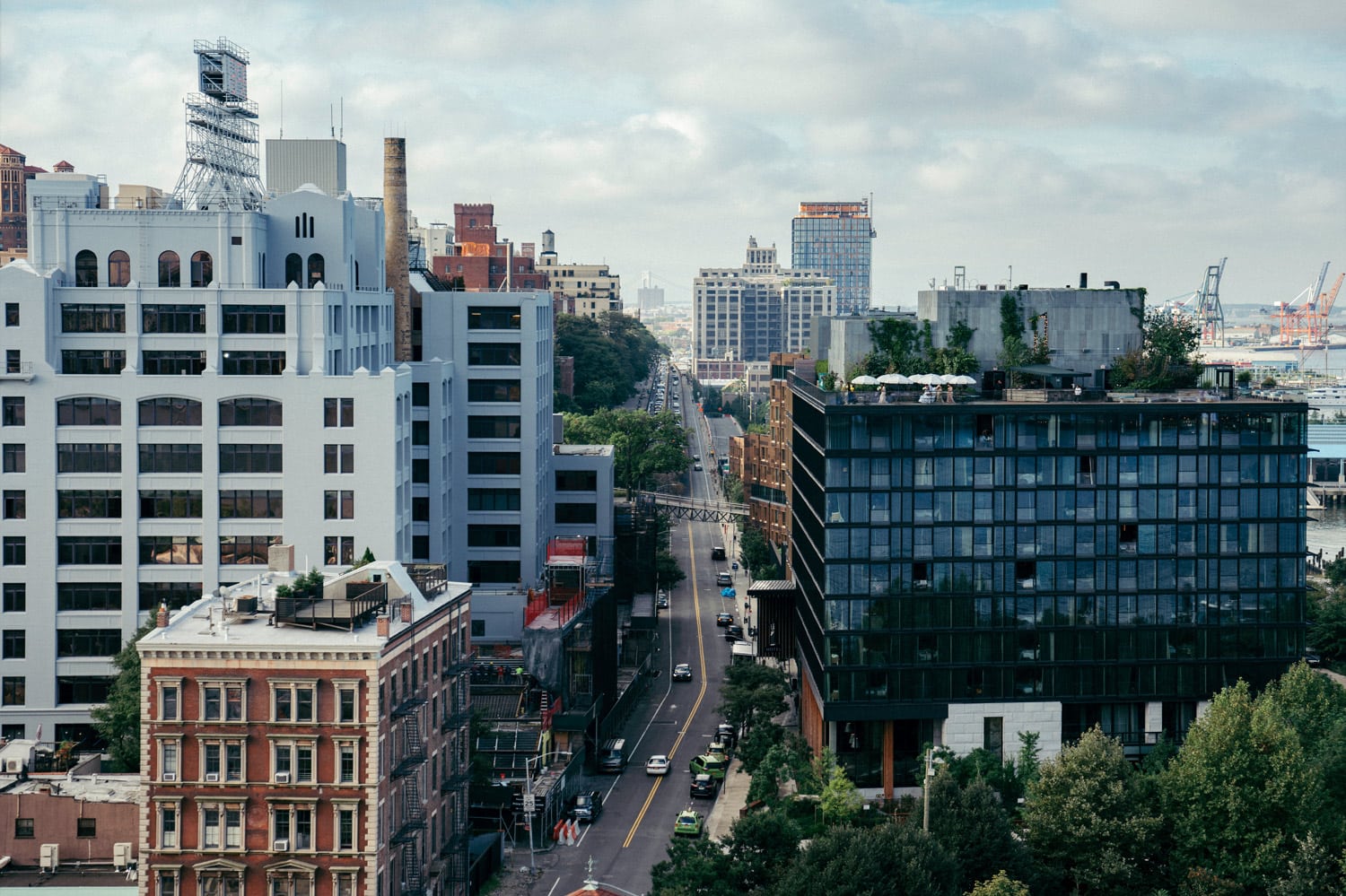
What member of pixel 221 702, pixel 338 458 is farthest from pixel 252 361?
pixel 221 702

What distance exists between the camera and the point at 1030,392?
101000 millimetres

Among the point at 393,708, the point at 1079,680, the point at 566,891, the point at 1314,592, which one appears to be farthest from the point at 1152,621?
the point at 1314,592

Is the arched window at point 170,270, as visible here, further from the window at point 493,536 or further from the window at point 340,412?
Result: the window at point 493,536

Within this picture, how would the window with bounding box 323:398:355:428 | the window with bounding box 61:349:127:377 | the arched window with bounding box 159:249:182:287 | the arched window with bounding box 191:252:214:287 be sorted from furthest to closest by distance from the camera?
the arched window with bounding box 191:252:214:287 → the arched window with bounding box 159:249:182:287 → the window with bounding box 61:349:127:377 → the window with bounding box 323:398:355:428

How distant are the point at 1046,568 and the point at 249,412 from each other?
49731mm

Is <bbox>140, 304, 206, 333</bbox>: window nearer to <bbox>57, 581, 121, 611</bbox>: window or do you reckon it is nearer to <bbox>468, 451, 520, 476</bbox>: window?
<bbox>57, 581, 121, 611</bbox>: window

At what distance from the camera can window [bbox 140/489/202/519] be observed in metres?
106

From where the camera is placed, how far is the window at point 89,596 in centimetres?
10644

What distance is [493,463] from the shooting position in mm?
131250

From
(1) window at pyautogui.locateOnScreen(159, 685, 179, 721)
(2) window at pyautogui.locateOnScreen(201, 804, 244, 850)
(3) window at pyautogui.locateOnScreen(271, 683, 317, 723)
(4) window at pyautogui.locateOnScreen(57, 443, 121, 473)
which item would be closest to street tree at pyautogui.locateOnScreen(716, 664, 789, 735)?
(4) window at pyautogui.locateOnScreen(57, 443, 121, 473)

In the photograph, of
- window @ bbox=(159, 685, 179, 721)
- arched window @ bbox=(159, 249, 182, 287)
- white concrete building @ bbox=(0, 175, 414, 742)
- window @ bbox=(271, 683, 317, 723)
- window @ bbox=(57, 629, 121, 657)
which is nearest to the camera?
window @ bbox=(271, 683, 317, 723)

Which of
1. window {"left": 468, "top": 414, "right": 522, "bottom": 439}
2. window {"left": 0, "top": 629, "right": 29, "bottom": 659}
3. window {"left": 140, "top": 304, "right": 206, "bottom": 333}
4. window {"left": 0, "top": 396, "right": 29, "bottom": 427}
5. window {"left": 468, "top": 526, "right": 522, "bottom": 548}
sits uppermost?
window {"left": 140, "top": 304, "right": 206, "bottom": 333}

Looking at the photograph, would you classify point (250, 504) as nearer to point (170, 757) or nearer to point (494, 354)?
point (494, 354)

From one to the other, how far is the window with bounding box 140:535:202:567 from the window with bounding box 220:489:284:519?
2.61 metres
